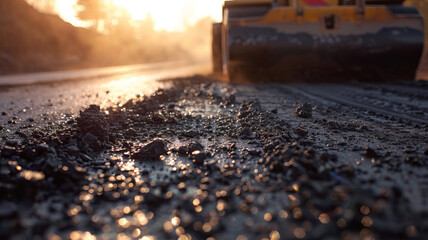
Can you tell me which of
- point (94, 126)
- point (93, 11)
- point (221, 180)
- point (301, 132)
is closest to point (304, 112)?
point (301, 132)

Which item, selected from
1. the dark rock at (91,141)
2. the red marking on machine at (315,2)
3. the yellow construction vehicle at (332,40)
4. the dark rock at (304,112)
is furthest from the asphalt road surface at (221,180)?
the red marking on machine at (315,2)

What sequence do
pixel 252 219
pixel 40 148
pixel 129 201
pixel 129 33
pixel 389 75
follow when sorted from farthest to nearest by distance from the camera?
pixel 129 33 → pixel 389 75 → pixel 40 148 → pixel 129 201 → pixel 252 219

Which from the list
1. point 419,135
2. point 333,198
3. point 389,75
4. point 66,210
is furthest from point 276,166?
point 389,75

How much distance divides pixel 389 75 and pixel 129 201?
563 centimetres

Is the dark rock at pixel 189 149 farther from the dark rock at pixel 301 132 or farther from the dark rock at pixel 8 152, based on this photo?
the dark rock at pixel 8 152

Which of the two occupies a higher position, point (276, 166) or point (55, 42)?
point (55, 42)

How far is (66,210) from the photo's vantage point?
125 centimetres

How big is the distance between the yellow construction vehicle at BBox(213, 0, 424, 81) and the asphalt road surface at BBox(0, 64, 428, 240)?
Answer: 284 cm

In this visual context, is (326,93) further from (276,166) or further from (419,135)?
(276,166)

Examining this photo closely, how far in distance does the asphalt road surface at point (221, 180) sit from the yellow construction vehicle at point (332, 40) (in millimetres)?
2840

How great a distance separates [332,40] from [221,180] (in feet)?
15.4

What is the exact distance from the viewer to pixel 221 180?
149 centimetres

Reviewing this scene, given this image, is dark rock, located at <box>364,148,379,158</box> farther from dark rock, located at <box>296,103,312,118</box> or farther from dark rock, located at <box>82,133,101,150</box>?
dark rock, located at <box>82,133,101,150</box>

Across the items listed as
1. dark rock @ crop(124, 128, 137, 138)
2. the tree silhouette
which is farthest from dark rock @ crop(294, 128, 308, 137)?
the tree silhouette
